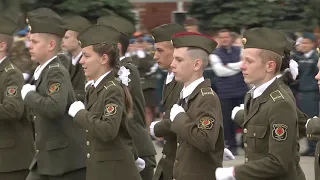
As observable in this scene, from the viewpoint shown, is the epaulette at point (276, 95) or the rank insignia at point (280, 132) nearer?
the rank insignia at point (280, 132)

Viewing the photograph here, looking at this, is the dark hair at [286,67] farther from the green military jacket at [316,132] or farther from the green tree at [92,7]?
the green tree at [92,7]

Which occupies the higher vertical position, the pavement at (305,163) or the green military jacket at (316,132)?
the green military jacket at (316,132)

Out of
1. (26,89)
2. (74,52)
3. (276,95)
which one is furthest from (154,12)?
(276,95)

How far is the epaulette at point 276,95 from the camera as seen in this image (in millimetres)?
5339

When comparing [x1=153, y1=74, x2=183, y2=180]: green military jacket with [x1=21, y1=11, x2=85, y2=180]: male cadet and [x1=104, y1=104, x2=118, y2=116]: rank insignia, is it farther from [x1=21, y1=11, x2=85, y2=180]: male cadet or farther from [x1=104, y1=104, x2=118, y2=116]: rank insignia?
[x1=21, y1=11, x2=85, y2=180]: male cadet

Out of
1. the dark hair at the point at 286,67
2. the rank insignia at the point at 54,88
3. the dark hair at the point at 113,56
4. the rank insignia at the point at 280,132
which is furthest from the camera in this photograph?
the rank insignia at the point at 54,88

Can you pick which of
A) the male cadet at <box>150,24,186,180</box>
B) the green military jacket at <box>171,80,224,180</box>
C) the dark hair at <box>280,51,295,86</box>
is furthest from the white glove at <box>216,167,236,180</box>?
the male cadet at <box>150,24,186,180</box>

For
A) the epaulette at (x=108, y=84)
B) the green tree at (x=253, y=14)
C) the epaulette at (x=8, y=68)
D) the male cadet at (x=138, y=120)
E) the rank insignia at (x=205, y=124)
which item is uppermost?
the epaulette at (x=108, y=84)

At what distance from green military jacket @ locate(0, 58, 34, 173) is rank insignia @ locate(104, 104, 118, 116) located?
127 cm

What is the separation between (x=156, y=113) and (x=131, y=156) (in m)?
7.29

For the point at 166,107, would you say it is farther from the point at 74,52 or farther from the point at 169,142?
the point at 74,52

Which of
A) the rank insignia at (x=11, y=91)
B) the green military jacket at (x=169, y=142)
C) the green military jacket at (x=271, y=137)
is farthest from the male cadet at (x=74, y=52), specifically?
the green military jacket at (x=271, y=137)

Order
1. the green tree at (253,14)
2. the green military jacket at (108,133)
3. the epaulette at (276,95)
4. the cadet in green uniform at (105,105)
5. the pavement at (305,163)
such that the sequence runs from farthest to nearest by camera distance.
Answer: the green tree at (253,14)
the pavement at (305,163)
the cadet in green uniform at (105,105)
the green military jacket at (108,133)
the epaulette at (276,95)

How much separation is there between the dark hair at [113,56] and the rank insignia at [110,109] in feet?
0.74
